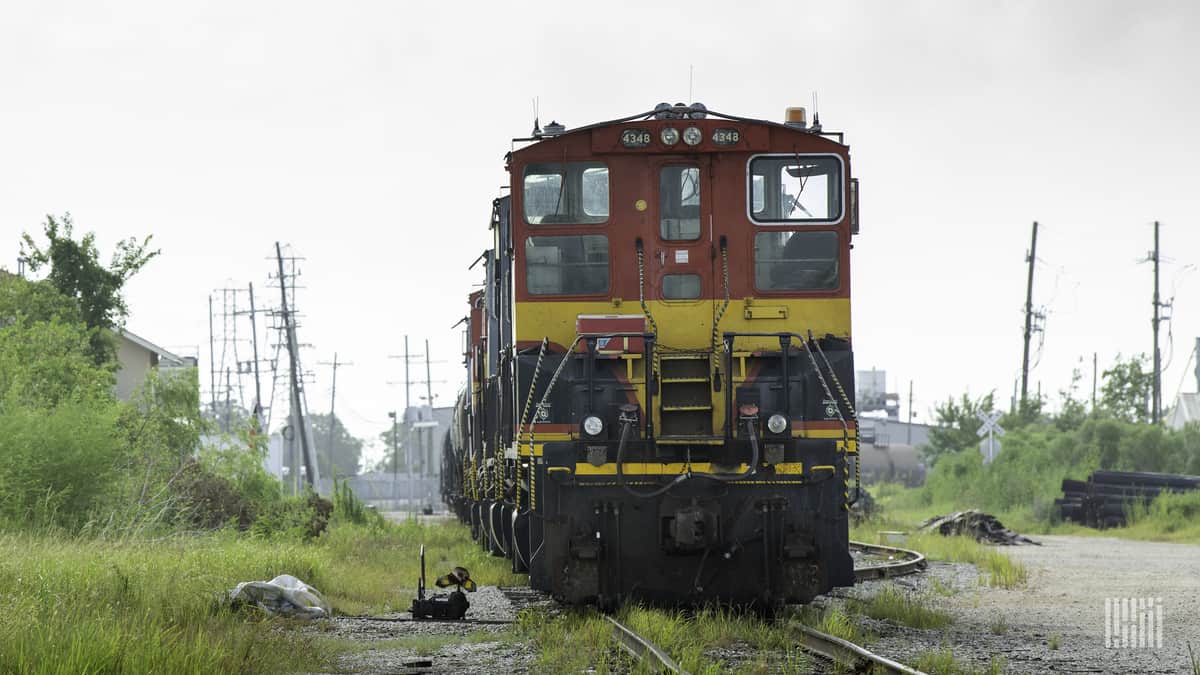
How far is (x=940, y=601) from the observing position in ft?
46.8

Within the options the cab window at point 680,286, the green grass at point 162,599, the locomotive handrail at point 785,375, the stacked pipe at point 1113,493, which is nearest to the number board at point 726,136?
the cab window at point 680,286

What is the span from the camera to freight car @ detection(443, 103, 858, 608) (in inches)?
448

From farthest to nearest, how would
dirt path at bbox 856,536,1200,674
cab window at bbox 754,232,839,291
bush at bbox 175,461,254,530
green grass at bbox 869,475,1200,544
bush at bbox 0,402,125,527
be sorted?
green grass at bbox 869,475,1200,544 → bush at bbox 175,461,254,530 → bush at bbox 0,402,125,527 → cab window at bbox 754,232,839,291 → dirt path at bbox 856,536,1200,674

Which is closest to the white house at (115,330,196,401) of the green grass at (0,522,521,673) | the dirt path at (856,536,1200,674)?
the green grass at (0,522,521,673)

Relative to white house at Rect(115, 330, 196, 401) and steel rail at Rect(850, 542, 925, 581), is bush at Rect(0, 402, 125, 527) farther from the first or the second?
white house at Rect(115, 330, 196, 401)

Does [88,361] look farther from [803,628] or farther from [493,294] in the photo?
[803,628]

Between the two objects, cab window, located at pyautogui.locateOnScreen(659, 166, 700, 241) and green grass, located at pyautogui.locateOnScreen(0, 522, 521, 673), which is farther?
cab window, located at pyautogui.locateOnScreen(659, 166, 700, 241)

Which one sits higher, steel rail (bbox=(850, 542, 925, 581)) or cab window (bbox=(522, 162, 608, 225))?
cab window (bbox=(522, 162, 608, 225))

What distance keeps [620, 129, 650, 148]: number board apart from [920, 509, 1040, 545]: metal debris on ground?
1647 centimetres

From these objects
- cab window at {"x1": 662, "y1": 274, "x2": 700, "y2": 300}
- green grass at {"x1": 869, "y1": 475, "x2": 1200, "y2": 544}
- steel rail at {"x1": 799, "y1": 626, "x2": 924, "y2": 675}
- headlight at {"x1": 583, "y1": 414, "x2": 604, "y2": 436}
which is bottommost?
green grass at {"x1": 869, "y1": 475, "x2": 1200, "y2": 544}

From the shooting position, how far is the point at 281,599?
1259 cm

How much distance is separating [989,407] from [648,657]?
5067 cm
